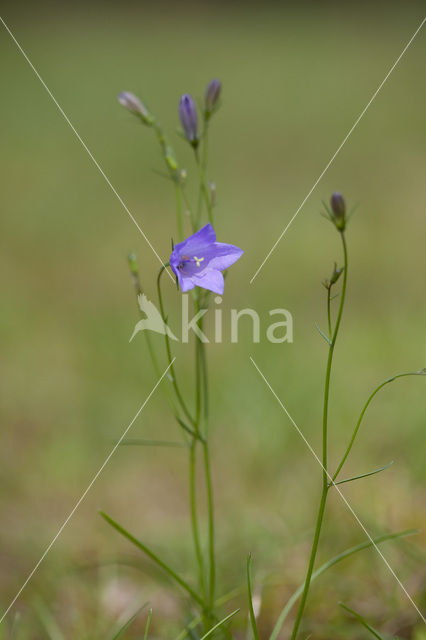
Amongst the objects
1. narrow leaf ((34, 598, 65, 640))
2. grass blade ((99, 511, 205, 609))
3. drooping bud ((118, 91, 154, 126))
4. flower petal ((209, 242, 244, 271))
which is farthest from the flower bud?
narrow leaf ((34, 598, 65, 640))

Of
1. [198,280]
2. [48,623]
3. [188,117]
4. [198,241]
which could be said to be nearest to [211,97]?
[188,117]

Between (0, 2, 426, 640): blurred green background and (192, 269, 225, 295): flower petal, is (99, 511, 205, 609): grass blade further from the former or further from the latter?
(192, 269, 225, 295): flower petal

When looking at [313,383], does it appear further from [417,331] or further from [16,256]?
[16,256]

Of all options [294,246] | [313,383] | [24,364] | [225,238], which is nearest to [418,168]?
[294,246]

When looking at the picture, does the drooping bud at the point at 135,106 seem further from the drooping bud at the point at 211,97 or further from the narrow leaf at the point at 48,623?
the narrow leaf at the point at 48,623

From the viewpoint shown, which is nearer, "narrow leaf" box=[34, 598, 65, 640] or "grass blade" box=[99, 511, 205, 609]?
"grass blade" box=[99, 511, 205, 609]

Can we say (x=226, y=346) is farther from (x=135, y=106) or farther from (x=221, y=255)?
(x=221, y=255)
